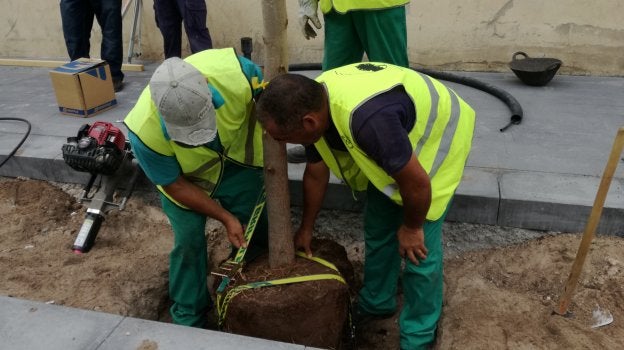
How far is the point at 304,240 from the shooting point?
8.46ft

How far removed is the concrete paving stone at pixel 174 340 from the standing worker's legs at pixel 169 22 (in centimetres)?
338

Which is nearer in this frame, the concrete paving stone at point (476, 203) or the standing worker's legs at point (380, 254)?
the standing worker's legs at point (380, 254)

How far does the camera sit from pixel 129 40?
6.21 metres

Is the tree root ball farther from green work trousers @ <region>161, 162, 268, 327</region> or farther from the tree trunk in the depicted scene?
green work trousers @ <region>161, 162, 268, 327</region>

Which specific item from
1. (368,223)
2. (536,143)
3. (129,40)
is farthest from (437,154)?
(129,40)

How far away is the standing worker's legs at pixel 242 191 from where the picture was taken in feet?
8.82

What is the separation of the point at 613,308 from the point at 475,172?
3.37ft

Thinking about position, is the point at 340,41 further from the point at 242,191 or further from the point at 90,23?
the point at 90,23

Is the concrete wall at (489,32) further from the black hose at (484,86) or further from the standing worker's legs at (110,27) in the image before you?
the standing worker's legs at (110,27)

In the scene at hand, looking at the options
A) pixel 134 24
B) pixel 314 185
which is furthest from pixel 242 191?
pixel 134 24

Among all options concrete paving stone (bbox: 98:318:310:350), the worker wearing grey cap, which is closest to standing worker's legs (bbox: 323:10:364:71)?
the worker wearing grey cap

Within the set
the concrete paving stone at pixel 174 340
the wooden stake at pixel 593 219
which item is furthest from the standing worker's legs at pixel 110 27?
the wooden stake at pixel 593 219

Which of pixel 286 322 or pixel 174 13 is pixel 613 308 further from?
pixel 174 13

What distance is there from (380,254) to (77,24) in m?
3.91
